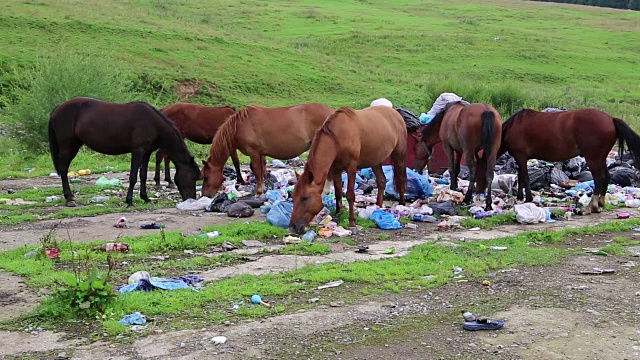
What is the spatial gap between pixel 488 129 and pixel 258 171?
4.22 meters

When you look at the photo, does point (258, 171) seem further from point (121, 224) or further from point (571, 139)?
point (571, 139)

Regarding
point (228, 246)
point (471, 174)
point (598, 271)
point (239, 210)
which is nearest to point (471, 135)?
point (471, 174)

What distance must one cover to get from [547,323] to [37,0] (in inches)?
1442

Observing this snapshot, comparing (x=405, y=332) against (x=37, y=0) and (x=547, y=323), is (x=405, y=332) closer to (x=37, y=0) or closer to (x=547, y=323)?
(x=547, y=323)

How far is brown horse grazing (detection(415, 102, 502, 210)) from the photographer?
12203 millimetres

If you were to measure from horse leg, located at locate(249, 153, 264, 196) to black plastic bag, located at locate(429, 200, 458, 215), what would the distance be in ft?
10.4

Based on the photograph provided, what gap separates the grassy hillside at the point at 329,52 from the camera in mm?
28984

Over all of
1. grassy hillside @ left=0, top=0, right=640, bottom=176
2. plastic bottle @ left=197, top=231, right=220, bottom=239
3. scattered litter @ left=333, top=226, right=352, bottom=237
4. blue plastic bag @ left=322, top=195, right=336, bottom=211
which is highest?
plastic bottle @ left=197, top=231, right=220, bottom=239

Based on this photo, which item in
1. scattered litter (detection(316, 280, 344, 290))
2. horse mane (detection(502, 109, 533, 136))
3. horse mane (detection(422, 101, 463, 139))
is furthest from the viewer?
horse mane (detection(422, 101, 463, 139))

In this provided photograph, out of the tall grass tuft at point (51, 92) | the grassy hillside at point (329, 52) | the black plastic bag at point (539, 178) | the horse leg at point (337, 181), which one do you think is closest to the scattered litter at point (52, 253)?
the horse leg at point (337, 181)

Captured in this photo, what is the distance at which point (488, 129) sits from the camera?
39.9 ft

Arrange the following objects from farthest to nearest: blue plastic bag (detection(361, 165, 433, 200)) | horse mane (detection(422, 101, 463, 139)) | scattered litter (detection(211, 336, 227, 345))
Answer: horse mane (detection(422, 101, 463, 139)), blue plastic bag (detection(361, 165, 433, 200)), scattered litter (detection(211, 336, 227, 345))

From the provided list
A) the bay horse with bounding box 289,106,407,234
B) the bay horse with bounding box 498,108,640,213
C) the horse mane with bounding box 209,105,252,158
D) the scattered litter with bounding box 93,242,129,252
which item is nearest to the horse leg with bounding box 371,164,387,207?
the bay horse with bounding box 289,106,407,234

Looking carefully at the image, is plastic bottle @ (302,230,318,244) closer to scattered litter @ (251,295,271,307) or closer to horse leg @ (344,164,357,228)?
horse leg @ (344,164,357,228)
